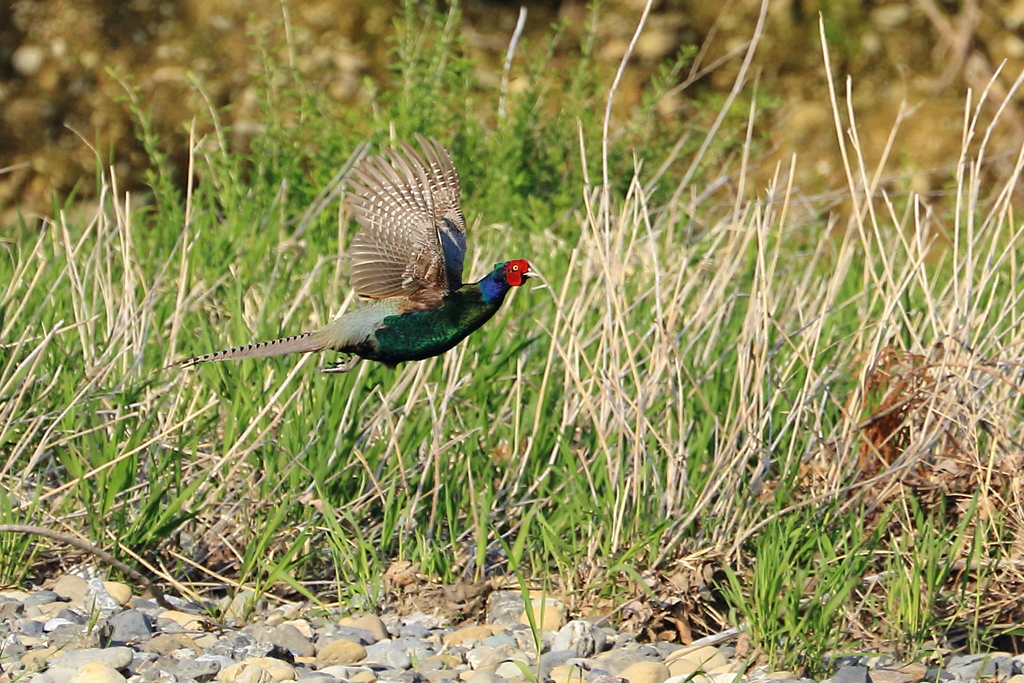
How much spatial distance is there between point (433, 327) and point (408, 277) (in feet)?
0.64

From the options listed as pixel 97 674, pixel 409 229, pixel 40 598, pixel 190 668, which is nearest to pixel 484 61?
pixel 409 229

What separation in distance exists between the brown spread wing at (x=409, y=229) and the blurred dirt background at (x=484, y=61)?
129 inches

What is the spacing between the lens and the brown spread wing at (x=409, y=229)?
9.75 feet

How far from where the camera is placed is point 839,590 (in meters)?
2.90

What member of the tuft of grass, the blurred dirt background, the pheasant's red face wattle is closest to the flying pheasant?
the pheasant's red face wattle

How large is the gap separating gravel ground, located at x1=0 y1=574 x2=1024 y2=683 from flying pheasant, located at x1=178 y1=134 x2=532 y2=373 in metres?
0.56

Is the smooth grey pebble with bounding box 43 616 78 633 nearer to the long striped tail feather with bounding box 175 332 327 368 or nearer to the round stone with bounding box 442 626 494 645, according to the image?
the long striped tail feather with bounding box 175 332 327 368

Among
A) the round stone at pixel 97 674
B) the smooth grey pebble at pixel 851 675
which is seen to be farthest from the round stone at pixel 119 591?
the smooth grey pebble at pixel 851 675

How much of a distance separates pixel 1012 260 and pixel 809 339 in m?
0.51

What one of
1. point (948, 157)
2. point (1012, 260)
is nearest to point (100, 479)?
point (1012, 260)

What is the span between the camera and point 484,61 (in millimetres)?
7109

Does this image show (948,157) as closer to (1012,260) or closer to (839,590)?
(1012,260)

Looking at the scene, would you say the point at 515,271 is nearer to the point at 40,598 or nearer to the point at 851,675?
the point at 851,675

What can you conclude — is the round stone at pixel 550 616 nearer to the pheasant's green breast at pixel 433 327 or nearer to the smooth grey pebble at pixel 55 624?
the pheasant's green breast at pixel 433 327
